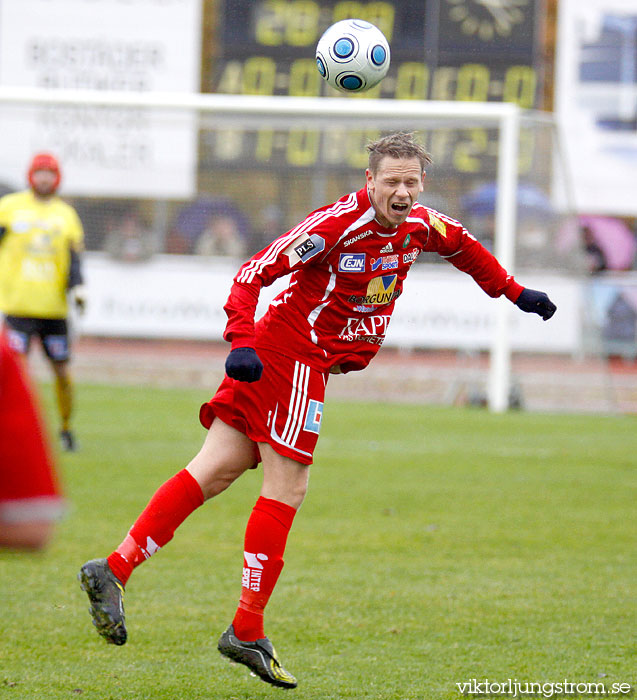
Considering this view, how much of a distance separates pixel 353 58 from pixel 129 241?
10.2 m

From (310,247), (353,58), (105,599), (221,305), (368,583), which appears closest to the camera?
(105,599)

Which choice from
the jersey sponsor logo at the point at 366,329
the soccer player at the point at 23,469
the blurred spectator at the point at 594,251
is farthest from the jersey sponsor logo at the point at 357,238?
the blurred spectator at the point at 594,251

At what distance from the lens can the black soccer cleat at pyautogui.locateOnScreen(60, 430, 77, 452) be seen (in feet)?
29.7

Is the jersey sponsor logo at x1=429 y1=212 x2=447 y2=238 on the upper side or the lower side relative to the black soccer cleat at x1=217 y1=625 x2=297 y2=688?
upper

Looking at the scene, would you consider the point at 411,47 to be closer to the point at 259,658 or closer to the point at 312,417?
the point at 312,417

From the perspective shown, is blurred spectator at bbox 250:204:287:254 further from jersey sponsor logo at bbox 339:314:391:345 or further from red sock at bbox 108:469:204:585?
red sock at bbox 108:469:204:585

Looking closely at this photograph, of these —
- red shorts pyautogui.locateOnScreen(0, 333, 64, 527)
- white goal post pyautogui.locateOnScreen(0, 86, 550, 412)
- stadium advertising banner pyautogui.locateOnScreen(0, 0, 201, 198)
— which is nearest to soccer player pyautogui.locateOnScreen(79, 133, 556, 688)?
red shorts pyautogui.locateOnScreen(0, 333, 64, 527)

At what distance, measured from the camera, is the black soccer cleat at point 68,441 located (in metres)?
9.05

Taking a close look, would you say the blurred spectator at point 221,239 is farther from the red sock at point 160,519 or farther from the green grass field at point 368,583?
the red sock at point 160,519

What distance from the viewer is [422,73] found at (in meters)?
16.7

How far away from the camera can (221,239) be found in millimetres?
14773

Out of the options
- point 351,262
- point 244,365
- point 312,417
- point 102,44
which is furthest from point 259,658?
point 102,44

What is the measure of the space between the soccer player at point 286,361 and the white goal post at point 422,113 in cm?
932

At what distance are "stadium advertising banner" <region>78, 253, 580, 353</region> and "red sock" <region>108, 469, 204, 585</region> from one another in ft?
32.7
